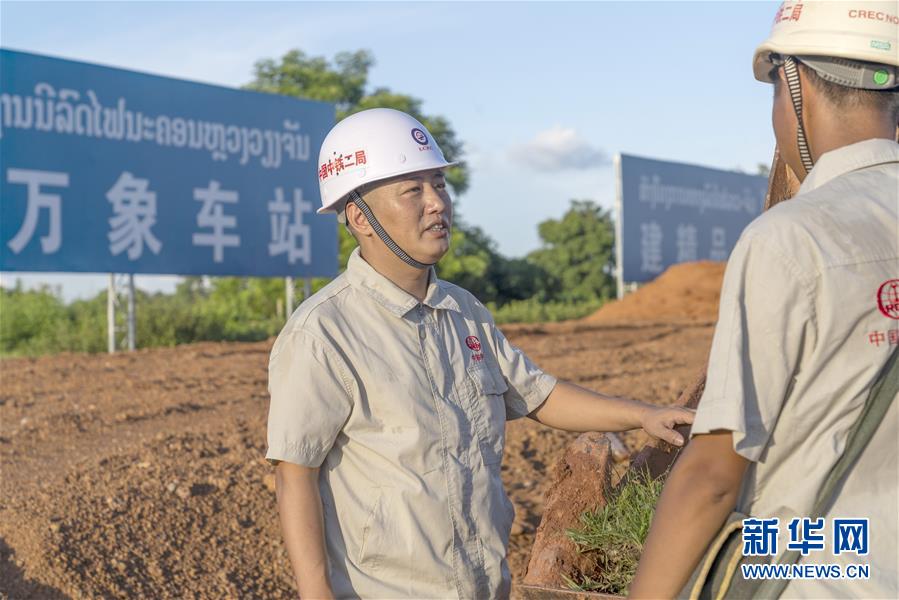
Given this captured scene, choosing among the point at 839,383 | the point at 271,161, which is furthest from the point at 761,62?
the point at 271,161

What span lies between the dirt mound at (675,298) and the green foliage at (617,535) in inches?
737

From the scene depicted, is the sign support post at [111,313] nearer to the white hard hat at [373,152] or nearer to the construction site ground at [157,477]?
the construction site ground at [157,477]

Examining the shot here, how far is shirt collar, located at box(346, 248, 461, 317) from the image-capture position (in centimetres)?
273

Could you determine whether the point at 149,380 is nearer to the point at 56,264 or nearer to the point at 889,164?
the point at 56,264

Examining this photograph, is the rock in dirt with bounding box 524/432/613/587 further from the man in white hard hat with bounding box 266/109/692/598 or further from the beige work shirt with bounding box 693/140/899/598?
the beige work shirt with bounding box 693/140/899/598

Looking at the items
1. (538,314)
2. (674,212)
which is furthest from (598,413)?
(674,212)

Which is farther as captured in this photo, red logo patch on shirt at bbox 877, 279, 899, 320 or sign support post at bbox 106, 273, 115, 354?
sign support post at bbox 106, 273, 115, 354

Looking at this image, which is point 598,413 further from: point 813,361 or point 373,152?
point 813,361

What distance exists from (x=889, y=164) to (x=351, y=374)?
1.26 meters

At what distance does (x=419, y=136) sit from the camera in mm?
2865

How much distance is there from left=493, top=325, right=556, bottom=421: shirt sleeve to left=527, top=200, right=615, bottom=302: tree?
3433cm

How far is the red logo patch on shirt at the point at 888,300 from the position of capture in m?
1.71

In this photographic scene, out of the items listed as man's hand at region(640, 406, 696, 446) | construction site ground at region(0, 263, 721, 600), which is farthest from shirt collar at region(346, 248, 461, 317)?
construction site ground at region(0, 263, 721, 600)

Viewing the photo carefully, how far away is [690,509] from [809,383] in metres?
0.27
